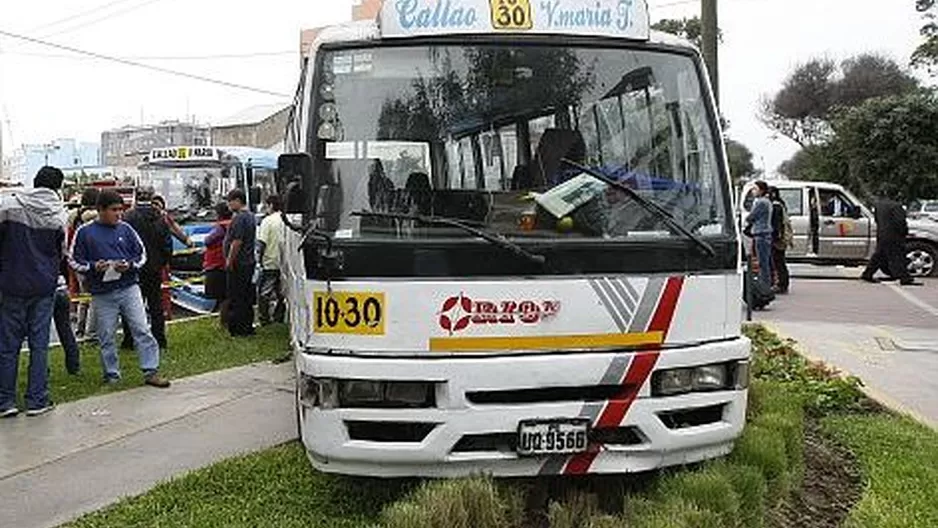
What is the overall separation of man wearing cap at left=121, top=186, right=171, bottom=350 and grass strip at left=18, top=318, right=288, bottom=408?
0.33 metres

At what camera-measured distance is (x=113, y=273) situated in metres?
8.52

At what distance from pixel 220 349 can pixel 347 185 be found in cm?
644

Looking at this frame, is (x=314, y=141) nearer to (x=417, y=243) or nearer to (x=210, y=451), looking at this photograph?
(x=417, y=243)

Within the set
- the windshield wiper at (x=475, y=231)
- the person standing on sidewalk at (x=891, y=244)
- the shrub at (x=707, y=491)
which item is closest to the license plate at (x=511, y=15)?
the windshield wiper at (x=475, y=231)

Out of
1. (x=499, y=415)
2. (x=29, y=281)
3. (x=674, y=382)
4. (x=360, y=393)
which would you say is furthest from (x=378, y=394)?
(x=29, y=281)

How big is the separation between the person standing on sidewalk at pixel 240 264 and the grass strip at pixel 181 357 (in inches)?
9.6

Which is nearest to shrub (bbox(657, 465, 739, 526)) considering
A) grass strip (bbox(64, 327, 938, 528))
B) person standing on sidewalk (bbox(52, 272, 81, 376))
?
grass strip (bbox(64, 327, 938, 528))

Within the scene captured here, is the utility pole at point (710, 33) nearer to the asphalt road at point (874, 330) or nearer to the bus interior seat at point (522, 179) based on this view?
the asphalt road at point (874, 330)

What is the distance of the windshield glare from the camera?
16.6 ft

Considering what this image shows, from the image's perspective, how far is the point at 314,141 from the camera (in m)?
5.19

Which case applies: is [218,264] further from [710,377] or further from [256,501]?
[710,377]

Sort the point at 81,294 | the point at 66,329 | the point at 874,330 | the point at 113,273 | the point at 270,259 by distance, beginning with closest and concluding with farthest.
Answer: the point at 113,273 → the point at 66,329 → the point at 81,294 → the point at 270,259 → the point at 874,330

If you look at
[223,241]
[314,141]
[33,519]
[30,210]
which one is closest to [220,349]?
[223,241]

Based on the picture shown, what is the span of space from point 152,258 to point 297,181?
255 inches
